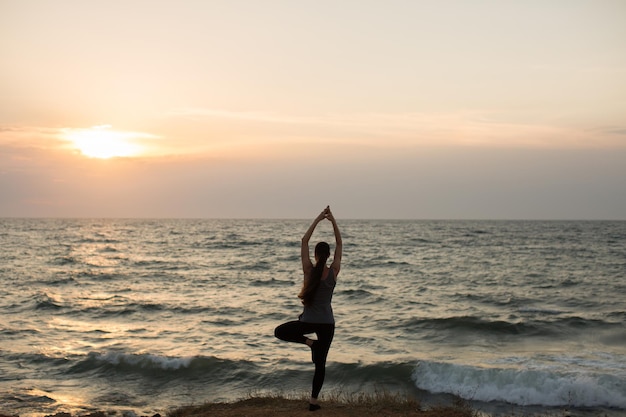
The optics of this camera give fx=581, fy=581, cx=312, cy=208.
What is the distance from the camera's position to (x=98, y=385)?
13484mm

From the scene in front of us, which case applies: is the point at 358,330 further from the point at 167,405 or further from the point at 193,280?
the point at 193,280

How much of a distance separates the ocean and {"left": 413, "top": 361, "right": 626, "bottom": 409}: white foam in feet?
0.12

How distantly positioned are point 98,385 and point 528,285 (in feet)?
A: 76.3

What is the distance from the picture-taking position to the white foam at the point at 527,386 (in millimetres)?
12617

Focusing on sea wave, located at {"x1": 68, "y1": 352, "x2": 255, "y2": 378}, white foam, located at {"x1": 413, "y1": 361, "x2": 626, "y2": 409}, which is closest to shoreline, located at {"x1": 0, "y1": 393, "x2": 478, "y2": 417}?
white foam, located at {"x1": 413, "y1": 361, "x2": 626, "y2": 409}

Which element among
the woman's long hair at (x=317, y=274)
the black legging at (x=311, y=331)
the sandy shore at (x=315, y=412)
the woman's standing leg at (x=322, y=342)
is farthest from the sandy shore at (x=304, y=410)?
the woman's long hair at (x=317, y=274)

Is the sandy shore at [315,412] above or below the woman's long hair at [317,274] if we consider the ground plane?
below

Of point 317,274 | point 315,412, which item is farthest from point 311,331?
point 315,412

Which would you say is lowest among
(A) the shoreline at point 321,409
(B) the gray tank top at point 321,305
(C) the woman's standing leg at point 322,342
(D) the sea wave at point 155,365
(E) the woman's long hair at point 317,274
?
(D) the sea wave at point 155,365

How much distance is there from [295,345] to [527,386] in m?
6.68

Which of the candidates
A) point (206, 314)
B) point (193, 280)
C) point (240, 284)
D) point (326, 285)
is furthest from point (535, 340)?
point (193, 280)

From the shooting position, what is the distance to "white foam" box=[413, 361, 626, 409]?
12617 millimetres

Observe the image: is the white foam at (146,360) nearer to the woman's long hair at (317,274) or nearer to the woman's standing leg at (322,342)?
the woman's standing leg at (322,342)

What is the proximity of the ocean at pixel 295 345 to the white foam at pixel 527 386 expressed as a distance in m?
0.04
